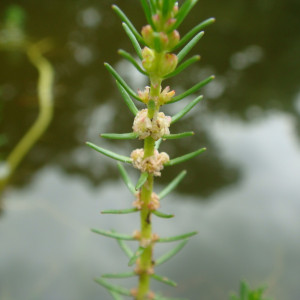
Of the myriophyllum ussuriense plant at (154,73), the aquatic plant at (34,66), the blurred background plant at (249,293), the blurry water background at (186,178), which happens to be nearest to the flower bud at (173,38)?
the myriophyllum ussuriense plant at (154,73)

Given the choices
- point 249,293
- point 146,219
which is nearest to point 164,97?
point 146,219

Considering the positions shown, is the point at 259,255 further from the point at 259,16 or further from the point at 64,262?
the point at 259,16

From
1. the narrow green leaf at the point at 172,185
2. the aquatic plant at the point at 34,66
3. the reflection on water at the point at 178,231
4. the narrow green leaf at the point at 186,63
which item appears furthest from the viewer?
the aquatic plant at the point at 34,66

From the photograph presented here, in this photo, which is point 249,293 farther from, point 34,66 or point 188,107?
point 34,66

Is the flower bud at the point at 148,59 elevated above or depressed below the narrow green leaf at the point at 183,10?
below

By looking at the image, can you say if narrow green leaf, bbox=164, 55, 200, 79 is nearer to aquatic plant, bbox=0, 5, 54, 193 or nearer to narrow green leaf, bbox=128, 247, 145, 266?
narrow green leaf, bbox=128, 247, 145, 266

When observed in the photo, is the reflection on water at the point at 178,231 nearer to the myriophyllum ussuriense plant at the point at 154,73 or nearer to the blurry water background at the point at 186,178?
the blurry water background at the point at 186,178
